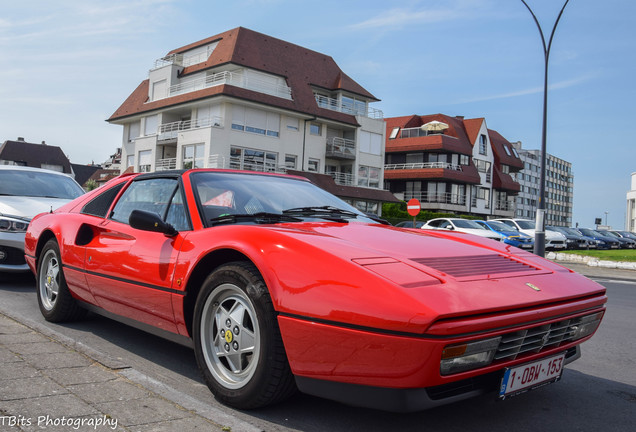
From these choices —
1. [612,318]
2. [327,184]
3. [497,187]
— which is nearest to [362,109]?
[327,184]

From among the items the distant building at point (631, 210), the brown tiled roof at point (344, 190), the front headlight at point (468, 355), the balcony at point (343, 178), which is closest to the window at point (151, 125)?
the brown tiled roof at point (344, 190)

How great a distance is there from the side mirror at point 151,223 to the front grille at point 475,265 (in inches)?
60.6

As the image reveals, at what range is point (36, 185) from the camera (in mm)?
8078

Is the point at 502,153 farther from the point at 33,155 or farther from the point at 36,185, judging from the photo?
the point at 33,155

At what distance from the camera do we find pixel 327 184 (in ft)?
132

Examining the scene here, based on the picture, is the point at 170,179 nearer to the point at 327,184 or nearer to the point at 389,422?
the point at 389,422

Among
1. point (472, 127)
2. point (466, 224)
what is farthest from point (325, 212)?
point (472, 127)

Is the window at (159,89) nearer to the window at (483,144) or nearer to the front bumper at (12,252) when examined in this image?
the window at (483,144)

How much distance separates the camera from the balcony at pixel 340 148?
42.2m

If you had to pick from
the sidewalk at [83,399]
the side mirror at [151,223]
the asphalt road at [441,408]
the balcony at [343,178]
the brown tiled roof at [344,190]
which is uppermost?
the balcony at [343,178]

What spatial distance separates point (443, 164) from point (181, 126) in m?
26.4

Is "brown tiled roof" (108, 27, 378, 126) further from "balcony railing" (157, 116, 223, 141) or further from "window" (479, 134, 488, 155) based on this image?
"window" (479, 134, 488, 155)

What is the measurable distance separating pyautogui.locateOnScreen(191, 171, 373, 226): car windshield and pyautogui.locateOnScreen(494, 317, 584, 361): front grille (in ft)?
4.96

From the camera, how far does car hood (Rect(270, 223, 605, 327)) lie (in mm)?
2326
